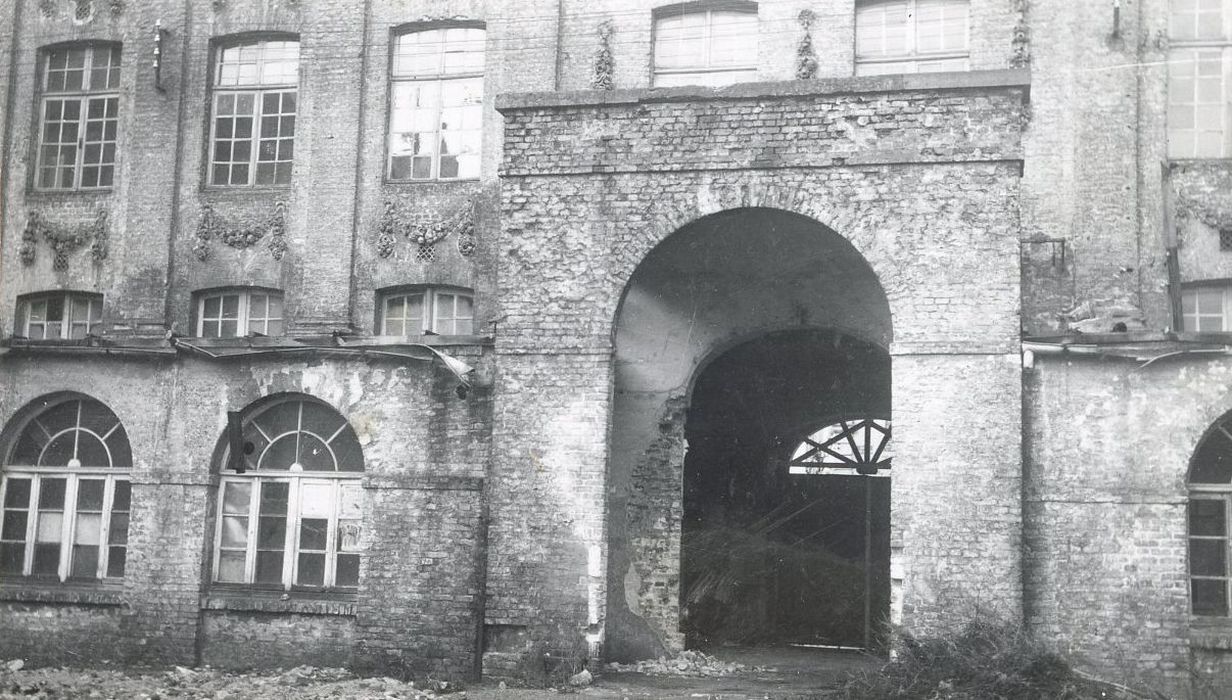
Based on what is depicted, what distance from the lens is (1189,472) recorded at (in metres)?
13.1

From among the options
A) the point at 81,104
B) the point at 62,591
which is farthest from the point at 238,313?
the point at 62,591

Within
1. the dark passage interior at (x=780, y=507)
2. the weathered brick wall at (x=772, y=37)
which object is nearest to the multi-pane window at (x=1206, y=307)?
the weathered brick wall at (x=772, y=37)

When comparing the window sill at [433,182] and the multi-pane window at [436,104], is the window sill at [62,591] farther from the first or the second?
the multi-pane window at [436,104]

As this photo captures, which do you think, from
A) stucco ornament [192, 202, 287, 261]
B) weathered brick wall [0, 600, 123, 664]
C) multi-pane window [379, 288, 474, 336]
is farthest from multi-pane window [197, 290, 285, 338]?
weathered brick wall [0, 600, 123, 664]

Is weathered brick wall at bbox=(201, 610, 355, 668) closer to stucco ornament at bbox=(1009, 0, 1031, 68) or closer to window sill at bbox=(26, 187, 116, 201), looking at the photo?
window sill at bbox=(26, 187, 116, 201)

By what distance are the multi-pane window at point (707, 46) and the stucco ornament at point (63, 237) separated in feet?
24.2

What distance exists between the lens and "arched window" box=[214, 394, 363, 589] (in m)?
15.5

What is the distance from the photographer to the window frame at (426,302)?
1612 cm

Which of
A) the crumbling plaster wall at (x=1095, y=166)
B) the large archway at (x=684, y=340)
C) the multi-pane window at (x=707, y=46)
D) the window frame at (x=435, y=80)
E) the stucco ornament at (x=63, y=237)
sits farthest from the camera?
the stucco ornament at (x=63, y=237)

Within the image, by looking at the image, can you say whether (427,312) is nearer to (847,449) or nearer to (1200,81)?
(847,449)

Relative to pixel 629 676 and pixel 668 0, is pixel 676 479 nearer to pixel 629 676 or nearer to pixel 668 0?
pixel 629 676

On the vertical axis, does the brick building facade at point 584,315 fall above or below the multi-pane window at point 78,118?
below

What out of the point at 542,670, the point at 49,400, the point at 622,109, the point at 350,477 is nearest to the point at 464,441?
the point at 350,477

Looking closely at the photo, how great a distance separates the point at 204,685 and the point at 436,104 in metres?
7.50
